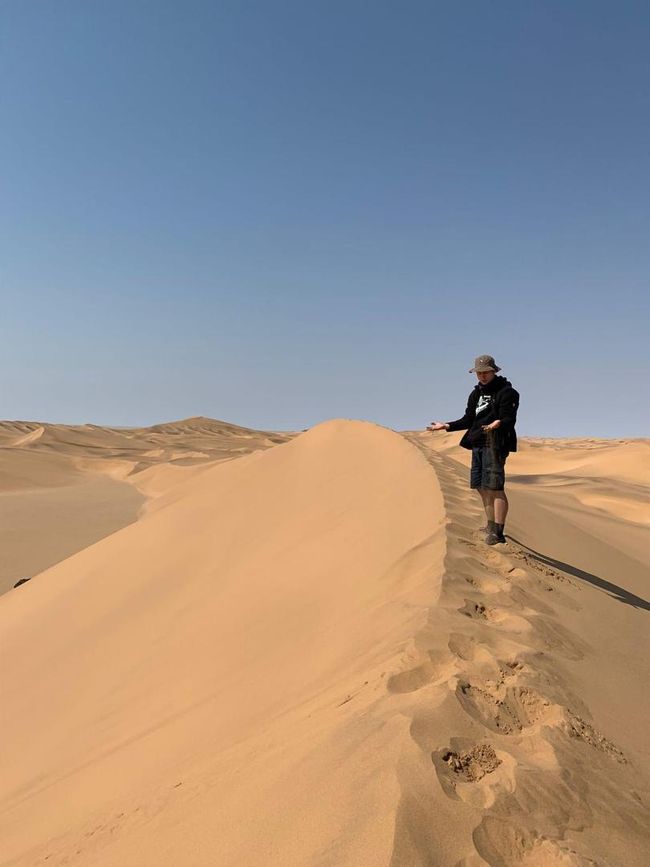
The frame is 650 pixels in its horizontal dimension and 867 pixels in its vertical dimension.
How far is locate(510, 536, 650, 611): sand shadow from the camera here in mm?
3918

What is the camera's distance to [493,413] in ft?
14.3

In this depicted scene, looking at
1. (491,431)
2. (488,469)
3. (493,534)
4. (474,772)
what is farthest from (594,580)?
(474,772)

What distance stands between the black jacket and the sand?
1.90 feet

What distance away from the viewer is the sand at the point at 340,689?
4.88 ft

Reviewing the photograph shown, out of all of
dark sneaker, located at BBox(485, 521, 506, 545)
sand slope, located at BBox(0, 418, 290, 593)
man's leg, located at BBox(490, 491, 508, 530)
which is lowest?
sand slope, located at BBox(0, 418, 290, 593)

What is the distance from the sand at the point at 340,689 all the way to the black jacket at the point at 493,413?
22.8 inches

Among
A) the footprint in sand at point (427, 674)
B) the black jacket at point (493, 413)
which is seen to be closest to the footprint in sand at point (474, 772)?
the footprint in sand at point (427, 674)

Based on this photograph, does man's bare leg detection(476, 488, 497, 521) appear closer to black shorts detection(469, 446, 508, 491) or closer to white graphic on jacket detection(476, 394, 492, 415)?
black shorts detection(469, 446, 508, 491)

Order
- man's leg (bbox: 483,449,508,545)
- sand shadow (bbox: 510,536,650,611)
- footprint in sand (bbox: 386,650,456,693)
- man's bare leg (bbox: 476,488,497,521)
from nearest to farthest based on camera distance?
1. footprint in sand (bbox: 386,650,456,693)
2. sand shadow (bbox: 510,536,650,611)
3. man's leg (bbox: 483,449,508,545)
4. man's bare leg (bbox: 476,488,497,521)

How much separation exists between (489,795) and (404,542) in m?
2.36

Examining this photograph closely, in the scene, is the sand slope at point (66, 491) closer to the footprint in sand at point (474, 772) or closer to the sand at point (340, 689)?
the sand at point (340, 689)

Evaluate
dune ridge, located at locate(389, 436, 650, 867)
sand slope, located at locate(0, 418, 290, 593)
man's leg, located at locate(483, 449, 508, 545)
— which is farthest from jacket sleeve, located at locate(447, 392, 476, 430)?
sand slope, located at locate(0, 418, 290, 593)

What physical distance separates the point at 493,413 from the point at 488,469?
0.41 metres

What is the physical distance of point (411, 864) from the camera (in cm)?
126
